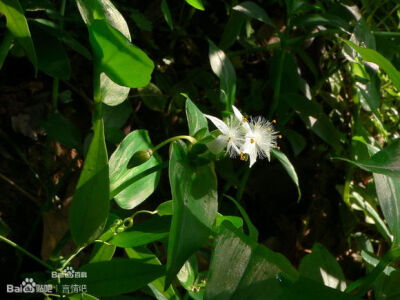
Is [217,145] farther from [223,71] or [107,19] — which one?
[223,71]

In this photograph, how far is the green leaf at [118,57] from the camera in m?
0.50

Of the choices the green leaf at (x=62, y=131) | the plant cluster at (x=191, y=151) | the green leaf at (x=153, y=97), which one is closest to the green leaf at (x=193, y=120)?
the plant cluster at (x=191, y=151)

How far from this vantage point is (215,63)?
0.90m

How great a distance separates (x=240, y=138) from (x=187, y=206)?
16cm

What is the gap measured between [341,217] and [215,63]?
586 mm

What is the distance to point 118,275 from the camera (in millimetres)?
587

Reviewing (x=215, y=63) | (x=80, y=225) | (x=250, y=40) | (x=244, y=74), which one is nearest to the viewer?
(x=80, y=225)

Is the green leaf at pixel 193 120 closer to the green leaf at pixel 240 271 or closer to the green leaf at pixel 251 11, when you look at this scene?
the green leaf at pixel 240 271

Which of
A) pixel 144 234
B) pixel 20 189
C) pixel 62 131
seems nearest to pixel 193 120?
pixel 144 234

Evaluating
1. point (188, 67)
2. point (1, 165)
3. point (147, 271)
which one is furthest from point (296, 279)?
point (188, 67)

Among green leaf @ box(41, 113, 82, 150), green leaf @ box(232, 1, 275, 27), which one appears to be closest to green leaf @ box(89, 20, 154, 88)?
green leaf @ box(41, 113, 82, 150)

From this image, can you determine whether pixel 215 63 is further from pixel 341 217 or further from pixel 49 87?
pixel 341 217

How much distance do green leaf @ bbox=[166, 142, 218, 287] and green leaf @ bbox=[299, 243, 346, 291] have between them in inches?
14.5

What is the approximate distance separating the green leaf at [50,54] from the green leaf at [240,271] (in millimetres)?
410
